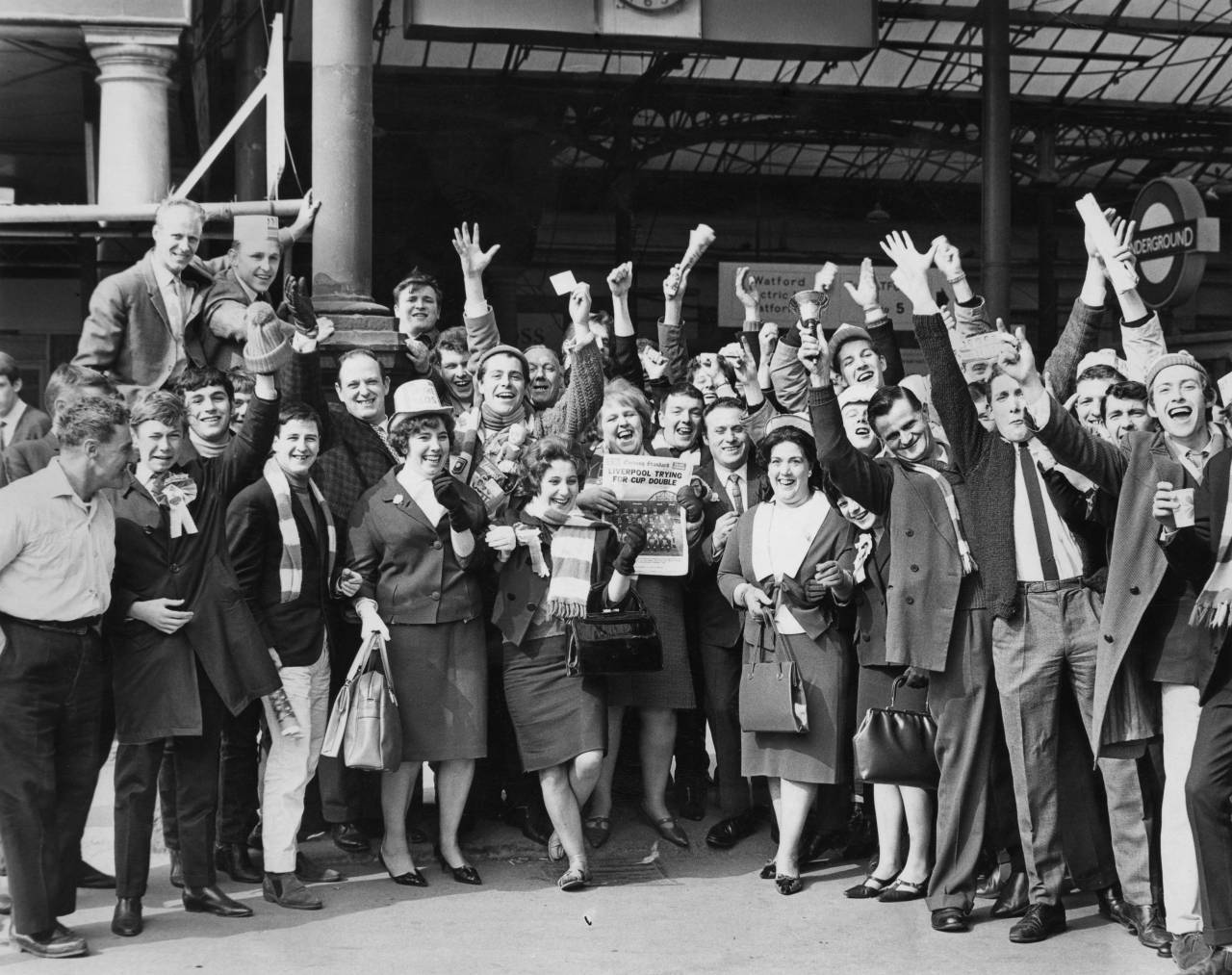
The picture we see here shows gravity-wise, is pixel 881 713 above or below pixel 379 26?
below

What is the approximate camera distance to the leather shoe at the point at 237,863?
6992mm

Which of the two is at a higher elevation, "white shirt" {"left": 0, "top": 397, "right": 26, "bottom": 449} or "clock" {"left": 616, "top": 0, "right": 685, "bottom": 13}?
"clock" {"left": 616, "top": 0, "right": 685, "bottom": 13}

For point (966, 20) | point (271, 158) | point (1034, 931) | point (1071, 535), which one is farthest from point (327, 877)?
point (966, 20)

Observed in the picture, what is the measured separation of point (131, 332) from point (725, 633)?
3142 mm

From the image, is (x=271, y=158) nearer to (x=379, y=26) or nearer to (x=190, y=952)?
(x=190, y=952)

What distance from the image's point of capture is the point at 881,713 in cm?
674

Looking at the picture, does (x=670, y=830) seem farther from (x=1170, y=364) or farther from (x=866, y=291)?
(x=1170, y=364)

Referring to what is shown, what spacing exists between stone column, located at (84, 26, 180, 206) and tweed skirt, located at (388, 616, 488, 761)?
Answer: 23.3ft

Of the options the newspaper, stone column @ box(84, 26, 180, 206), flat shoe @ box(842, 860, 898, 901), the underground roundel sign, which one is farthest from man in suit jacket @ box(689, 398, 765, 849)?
the underground roundel sign

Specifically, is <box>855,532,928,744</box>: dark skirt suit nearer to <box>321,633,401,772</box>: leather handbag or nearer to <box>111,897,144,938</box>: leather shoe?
<box>321,633,401,772</box>: leather handbag

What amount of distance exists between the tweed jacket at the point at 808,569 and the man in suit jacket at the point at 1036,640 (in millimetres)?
709

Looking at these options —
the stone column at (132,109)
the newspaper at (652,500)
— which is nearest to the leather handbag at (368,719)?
the newspaper at (652,500)

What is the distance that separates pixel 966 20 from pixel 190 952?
16.5m

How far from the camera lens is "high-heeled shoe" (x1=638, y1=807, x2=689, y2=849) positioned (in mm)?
7445
